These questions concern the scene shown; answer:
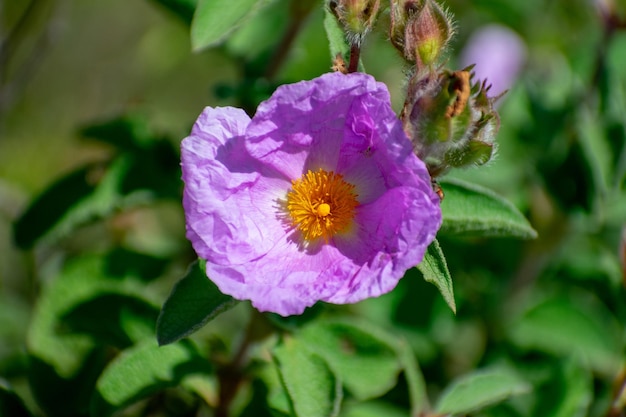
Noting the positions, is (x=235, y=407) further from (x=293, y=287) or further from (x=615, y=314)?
(x=615, y=314)


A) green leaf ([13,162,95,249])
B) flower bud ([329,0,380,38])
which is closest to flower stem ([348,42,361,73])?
flower bud ([329,0,380,38])

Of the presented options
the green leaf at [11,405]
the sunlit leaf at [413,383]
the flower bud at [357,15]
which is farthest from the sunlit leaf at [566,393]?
the green leaf at [11,405]

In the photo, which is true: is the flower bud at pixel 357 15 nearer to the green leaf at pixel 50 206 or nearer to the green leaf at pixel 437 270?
the green leaf at pixel 437 270

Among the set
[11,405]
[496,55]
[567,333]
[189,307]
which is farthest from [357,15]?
[496,55]

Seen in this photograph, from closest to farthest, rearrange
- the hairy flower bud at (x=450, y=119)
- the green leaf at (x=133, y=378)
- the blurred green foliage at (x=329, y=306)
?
1. the hairy flower bud at (x=450, y=119)
2. the green leaf at (x=133, y=378)
3. the blurred green foliage at (x=329, y=306)

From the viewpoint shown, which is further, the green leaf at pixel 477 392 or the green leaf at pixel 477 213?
the green leaf at pixel 477 392

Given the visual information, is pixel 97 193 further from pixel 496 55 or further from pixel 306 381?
pixel 496 55
